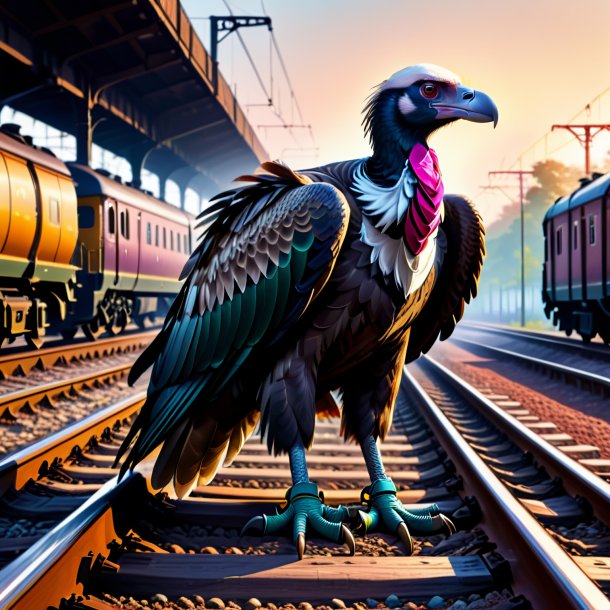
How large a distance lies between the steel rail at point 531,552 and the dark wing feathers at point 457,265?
750mm

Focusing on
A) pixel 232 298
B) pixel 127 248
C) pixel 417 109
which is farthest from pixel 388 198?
pixel 127 248

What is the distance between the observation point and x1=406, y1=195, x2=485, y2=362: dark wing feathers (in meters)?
3.14

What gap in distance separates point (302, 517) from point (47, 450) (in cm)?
224

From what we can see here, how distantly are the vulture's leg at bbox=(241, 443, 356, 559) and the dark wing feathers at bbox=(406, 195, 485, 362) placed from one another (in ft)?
2.90

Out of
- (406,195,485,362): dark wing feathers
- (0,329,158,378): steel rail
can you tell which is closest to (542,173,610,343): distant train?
(0,329,158,378): steel rail

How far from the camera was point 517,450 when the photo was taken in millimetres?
5312

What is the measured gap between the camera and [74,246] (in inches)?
553

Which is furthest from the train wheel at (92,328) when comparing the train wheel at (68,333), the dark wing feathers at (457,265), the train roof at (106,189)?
the dark wing feathers at (457,265)

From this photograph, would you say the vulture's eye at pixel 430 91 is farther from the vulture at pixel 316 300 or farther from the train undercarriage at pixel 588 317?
the train undercarriage at pixel 588 317

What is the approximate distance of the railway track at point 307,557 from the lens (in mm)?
2342

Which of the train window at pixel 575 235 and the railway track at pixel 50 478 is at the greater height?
the train window at pixel 575 235

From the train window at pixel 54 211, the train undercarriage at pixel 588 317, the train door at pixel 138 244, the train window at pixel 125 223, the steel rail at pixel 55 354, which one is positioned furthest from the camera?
the train door at pixel 138 244

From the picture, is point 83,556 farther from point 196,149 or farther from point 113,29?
point 196,149

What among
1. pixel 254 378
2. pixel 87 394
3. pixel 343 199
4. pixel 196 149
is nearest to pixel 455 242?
pixel 343 199
